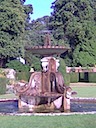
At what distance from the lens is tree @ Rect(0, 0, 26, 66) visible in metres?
41.9

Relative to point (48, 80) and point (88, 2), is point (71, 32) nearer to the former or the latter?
point (88, 2)

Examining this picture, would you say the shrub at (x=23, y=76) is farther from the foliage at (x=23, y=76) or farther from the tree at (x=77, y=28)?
the tree at (x=77, y=28)

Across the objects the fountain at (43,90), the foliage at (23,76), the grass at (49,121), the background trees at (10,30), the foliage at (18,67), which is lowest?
the grass at (49,121)

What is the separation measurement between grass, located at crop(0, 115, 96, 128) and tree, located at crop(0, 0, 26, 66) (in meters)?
31.8

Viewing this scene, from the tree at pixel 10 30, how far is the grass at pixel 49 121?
3181 centimetres

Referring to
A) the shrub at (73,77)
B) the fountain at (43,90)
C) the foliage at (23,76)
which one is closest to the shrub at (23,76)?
the foliage at (23,76)

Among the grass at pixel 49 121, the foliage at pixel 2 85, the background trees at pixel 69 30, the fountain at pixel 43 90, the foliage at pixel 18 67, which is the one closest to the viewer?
the grass at pixel 49 121

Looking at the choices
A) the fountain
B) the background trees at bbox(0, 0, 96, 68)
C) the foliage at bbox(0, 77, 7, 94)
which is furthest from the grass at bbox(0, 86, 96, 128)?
the background trees at bbox(0, 0, 96, 68)

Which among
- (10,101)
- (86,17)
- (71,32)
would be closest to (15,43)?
(71,32)

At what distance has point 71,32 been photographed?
170ft

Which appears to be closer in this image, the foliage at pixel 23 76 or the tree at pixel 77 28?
the foliage at pixel 23 76

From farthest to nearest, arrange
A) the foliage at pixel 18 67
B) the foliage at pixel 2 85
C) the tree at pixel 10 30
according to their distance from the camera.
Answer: the tree at pixel 10 30, the foliage at pixel 18 67, the foliage at pixel 2 85

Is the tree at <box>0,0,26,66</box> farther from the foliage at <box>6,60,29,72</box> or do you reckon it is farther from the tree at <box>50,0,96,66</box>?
the tree at <box>50,0,96,66</box>

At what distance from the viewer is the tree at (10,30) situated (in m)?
41.9
